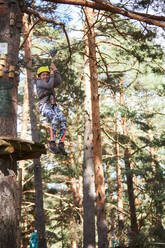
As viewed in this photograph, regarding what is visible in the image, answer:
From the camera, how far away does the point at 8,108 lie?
3834mm

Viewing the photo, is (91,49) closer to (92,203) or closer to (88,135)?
(88,135)

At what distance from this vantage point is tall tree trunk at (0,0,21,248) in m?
3.37

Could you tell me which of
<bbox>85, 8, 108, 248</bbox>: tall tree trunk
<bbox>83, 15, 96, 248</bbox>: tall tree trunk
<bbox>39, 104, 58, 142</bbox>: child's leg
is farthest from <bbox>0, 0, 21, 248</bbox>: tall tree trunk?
<bbox>83, 15, 96, 248</bbox>: tall tree trunk

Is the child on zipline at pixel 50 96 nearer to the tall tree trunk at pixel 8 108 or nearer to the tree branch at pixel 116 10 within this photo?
the tall tree trunk at pixel 8 108

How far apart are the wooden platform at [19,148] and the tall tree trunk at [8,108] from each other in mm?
142

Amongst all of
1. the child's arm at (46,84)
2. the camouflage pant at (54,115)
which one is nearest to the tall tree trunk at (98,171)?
the child's arm at (46,84)

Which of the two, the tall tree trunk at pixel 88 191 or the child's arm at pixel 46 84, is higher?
the child's arm at pixel 46 84

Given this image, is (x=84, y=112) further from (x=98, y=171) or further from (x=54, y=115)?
(x=54, y=115)

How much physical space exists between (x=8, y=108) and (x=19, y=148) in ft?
2.06

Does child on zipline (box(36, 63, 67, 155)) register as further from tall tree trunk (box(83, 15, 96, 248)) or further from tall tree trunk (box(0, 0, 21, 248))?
tall tree trunk (box(83, 15, 96, 248))

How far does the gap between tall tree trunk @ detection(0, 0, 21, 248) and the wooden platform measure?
0.14 m

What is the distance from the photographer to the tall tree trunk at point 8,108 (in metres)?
3.37

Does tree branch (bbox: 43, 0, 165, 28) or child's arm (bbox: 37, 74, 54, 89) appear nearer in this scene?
tree branch (bbox: 43, 0, 165, 28)

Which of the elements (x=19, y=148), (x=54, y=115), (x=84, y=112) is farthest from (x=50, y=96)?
(x=84, y=112)
